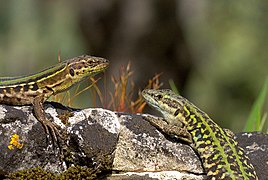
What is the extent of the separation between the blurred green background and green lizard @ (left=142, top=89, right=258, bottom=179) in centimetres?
715

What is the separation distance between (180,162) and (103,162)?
0.80 metres

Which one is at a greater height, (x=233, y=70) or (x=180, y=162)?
(x=180, y=162)

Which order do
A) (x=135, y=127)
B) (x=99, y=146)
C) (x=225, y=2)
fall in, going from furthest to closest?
1. (x=225, y=2)
2. (x=135, y=127)
3. (x=99, y=146)

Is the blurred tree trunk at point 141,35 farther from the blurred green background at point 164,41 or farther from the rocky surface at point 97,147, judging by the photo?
the rocky surface at point 97,147

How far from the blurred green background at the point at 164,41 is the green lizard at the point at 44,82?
7.46m

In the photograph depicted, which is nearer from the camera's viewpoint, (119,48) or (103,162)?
(103,162)

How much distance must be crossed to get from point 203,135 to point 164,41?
25.2 feet

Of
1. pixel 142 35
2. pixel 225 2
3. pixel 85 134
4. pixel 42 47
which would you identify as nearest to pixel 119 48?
pixel 142 35

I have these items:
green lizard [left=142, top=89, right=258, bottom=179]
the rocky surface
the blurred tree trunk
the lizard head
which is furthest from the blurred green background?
the rocky surface

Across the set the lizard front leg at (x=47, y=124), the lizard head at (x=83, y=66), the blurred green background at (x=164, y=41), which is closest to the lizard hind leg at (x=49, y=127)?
the lizard front leg at (x=47, y=124)

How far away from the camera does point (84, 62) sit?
19.2ft

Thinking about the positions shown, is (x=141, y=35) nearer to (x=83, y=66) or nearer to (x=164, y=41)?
(x=164, y=41)

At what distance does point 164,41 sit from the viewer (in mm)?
13344

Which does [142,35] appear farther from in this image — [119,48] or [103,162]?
[103,162]
